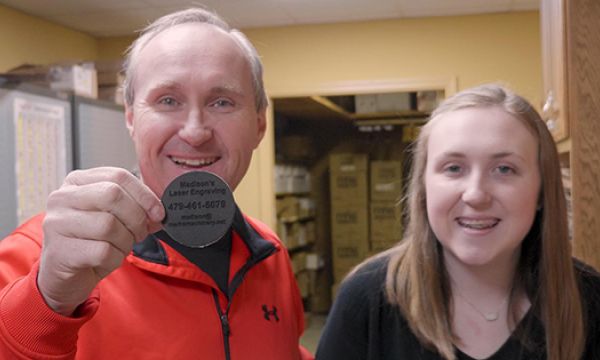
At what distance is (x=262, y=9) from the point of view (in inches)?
171

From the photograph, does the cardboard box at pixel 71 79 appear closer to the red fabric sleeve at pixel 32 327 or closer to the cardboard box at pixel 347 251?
Answer: the red fabric sleeve at pixel 32 327

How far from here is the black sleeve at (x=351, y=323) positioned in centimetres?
144

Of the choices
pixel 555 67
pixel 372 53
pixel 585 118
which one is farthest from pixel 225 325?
pixel 372 53

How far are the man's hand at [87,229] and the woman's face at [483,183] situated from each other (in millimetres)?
694

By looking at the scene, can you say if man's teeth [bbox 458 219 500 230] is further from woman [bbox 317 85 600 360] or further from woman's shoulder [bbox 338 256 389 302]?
woman's shoulder [bbox 338 256 389 302]

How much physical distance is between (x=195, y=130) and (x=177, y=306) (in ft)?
1.20

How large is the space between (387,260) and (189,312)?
53cm

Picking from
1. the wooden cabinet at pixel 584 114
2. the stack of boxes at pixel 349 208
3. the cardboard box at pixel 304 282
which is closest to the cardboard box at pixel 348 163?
the stack of boxes at pixel 349 208

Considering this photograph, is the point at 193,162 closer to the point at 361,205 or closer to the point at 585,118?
the point at 585,118

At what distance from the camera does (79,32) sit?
492 centimetres

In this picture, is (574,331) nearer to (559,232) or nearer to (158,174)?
(559,232)

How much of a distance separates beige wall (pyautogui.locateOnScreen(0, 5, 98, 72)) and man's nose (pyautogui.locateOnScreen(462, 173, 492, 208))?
3592 millimetres

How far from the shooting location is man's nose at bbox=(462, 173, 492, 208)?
130cm

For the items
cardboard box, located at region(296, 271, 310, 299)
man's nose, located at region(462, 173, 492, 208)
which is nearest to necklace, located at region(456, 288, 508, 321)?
man's nose, located at region(462, 173, 492, 208)
